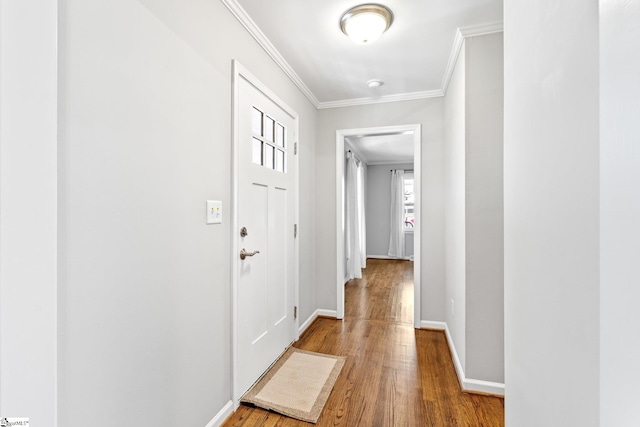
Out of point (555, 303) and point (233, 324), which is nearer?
point (555, 303)

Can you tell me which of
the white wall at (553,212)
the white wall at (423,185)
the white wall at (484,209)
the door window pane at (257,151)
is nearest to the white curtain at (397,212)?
the white wall at (423,185)

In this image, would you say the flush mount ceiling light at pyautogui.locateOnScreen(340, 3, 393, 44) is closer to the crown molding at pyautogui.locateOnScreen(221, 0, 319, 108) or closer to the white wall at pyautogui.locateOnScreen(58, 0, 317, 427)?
the crown molding at pyautogui.locateOnScreen(221, 0, 319, 108)

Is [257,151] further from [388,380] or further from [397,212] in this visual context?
[397,212]

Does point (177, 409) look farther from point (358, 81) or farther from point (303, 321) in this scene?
point (358, 81)

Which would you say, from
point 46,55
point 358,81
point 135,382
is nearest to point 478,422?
point 135,382

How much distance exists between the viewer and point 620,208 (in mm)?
390

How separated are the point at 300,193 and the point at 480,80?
5.56ft

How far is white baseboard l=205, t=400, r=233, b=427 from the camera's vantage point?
1568 mm

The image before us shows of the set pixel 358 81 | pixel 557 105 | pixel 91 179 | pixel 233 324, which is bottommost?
pixel 233 324

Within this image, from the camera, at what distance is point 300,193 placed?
2.86 meters

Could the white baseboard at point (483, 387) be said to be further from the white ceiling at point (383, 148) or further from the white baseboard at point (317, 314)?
the white ceiling at point (383, 148)

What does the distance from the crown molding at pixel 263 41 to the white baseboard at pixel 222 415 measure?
2.27m

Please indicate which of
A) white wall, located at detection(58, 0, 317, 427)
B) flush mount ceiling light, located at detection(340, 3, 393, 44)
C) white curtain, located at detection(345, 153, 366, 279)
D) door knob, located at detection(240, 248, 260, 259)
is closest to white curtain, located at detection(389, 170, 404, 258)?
white curtain, located at detection(345, 153, 366, 279)

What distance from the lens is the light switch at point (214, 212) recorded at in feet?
5.04
